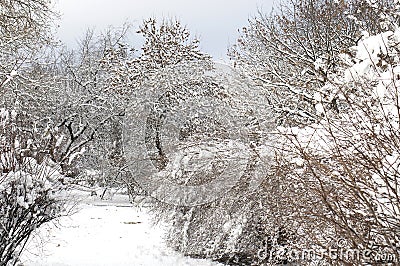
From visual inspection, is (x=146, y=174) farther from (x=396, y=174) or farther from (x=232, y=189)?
(x=396, y=174)

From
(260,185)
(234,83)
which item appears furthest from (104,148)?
(260,185)

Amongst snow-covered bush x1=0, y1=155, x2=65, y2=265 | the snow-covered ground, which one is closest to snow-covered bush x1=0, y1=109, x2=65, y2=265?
snow-covered bush x1=0, y1=155, x2=65, y2=265

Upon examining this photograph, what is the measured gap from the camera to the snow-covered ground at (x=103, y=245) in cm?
670

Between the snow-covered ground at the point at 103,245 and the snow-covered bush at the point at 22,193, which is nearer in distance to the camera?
the snow-covered bush at the point at 22,193

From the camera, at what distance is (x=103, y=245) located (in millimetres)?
8008

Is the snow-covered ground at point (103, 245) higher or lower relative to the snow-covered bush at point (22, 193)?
lower

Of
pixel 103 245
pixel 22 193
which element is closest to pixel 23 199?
pixel 22 193

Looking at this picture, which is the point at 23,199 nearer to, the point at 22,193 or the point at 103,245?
the point at 22,193

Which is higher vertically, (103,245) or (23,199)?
(23,199)

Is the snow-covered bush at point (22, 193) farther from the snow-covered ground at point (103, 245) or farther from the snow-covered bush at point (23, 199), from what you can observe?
the snow-covered ground at point (103, 245)

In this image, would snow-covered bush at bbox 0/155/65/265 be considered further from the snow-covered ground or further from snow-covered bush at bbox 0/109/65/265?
the snow-covered ground

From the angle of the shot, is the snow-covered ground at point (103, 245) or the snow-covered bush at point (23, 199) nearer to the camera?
the snow-covered bush at point (23, 199)

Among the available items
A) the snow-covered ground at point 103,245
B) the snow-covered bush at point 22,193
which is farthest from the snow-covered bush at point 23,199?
the snow-covered ground at point 103,245

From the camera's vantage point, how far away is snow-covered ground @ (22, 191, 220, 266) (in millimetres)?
6699
